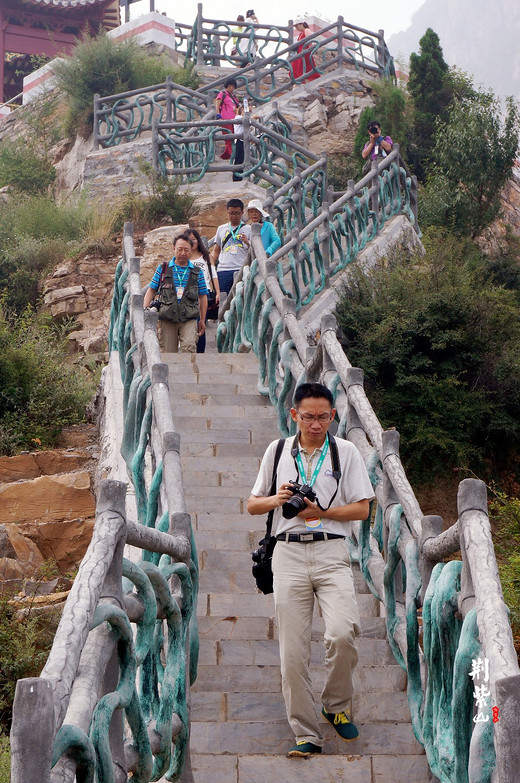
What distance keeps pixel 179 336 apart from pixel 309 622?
552 cm

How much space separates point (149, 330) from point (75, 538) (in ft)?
7.24

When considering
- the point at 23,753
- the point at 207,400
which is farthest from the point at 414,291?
the point at 23,753

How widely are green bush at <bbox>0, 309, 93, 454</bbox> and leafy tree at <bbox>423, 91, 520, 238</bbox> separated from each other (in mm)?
8120

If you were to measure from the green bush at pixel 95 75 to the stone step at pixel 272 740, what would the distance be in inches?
766

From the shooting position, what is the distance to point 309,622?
4715 mm

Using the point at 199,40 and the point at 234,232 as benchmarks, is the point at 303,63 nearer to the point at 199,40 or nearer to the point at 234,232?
the point at 199,40

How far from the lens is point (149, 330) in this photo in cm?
751

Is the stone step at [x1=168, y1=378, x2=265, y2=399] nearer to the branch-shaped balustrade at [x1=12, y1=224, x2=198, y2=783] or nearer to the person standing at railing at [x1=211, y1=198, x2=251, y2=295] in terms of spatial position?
the person standing at railing at [x1=211, y1=198, x2=251, y2=295]

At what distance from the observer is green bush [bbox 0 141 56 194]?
21.9 metres

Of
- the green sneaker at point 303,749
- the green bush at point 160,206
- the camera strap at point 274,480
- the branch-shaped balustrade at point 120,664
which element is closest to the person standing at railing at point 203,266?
the branch-shaped balustrade at point 120,664

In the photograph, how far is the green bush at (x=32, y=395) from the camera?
10.5 meters

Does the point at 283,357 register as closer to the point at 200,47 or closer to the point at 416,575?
the point at 416,575

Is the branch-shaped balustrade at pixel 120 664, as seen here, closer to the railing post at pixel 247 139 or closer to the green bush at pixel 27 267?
the green bush at pixel 27 267

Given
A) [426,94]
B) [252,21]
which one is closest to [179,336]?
[426,94]
